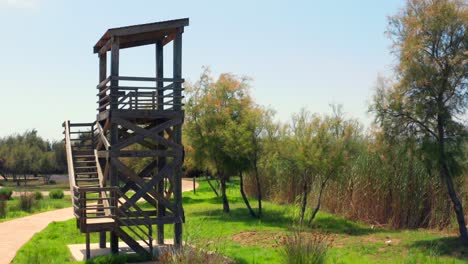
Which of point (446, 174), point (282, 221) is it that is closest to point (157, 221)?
point (446, 174)

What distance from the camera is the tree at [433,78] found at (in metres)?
16.6

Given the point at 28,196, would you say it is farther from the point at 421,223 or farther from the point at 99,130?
the point at 421,223

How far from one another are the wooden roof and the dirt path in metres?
6.38

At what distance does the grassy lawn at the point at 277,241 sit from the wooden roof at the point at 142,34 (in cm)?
544

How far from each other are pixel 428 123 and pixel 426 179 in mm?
4629

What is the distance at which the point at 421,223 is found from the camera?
21.3 meters

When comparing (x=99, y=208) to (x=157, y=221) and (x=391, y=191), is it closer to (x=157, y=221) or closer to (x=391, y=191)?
(x=157, y=221)

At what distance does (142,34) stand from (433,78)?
8560 mm

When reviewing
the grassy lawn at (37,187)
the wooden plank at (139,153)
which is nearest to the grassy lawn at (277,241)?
the wooden plank at (139,153)

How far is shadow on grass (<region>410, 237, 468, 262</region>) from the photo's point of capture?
1573 cm

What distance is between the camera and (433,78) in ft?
55.2

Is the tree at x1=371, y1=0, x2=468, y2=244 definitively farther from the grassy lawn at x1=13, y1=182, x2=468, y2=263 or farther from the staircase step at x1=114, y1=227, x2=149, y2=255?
the staircase step at x1=114, y1=227, x2=149, y2=255

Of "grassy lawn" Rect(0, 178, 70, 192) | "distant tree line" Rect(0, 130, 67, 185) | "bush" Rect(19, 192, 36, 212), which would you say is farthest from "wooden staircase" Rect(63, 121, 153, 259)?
"distant tree line" Rect(0, 130, 67, 185)

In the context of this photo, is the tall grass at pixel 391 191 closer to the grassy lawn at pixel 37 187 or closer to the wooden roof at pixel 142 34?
the wooden roof at pixel 142 34
